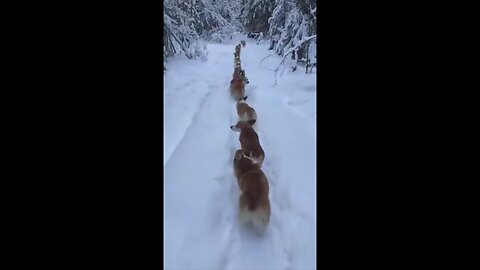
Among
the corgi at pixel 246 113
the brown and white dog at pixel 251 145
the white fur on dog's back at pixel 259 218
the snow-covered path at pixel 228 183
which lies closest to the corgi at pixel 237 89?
the snow-covered path at pixel 228 183

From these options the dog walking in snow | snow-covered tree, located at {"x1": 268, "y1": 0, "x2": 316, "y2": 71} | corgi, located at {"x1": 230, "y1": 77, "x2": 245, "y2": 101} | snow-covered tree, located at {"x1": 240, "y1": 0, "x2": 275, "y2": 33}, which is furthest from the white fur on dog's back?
snow-covered tree, located at {"x1": 240, "y1": 0, "x2": 275, "y2": 33}

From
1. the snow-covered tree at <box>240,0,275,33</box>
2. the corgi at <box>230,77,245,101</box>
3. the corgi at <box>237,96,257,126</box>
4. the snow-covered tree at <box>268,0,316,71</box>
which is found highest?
the snow-covered tree at <box>240,0,275,33</box>

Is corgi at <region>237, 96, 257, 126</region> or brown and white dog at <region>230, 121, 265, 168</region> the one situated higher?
corgi at <region>237, 96, 257, 126</region>

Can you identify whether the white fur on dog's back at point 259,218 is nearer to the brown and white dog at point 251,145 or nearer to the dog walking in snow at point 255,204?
the dog walking in snow at point 255,204

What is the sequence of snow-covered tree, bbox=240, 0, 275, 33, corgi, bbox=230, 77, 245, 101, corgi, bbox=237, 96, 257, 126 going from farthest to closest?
snow-covered tree, bbox=240, 0, 275, 33, corgi, bbox=230, 77, 245, 101, corgi, bbox=237, 96, 257, 126

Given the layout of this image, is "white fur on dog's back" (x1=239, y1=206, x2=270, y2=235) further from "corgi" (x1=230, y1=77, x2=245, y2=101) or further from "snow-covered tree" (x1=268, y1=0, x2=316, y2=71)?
"snow-covered tree" (x1=268, y1=0, x2=316, y2=71)

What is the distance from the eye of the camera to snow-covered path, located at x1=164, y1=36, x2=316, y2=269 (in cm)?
249

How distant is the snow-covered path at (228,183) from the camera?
2.49 m

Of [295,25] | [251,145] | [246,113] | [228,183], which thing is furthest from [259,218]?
[295,25]

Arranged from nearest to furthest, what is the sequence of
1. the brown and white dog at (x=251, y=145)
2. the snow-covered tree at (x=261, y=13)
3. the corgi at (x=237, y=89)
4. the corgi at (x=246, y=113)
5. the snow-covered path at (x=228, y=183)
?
the snow-covered path at (x=228, y=183) → the brown and white dog at (x=251, y=145) → the corgi at (x=246, y=113) → the corgi at (x=237, y=89) → the snow-covered tree at (x=261, y=13)

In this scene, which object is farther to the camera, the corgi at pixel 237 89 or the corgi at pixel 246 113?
the corgi at pixel 237 89
